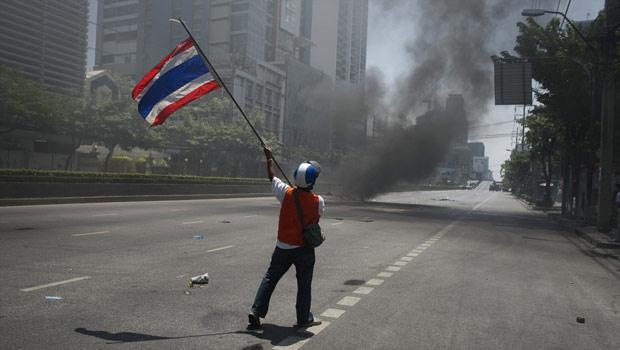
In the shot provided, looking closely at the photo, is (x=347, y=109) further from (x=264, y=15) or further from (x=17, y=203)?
(x=264, y=15)

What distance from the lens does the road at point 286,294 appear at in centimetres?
455

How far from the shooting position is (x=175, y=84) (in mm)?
6637

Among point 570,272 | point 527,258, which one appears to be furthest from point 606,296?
point 527,258

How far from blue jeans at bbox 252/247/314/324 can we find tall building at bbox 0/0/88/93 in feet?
143

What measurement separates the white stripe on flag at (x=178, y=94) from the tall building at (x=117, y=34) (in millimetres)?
88611

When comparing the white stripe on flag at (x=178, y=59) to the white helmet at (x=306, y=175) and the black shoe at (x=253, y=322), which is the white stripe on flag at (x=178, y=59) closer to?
the white helmet at (x=306, y=175)

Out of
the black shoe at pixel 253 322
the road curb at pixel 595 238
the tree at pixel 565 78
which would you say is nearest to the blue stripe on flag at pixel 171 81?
the black shoe at pixel 253 322

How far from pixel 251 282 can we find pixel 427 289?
7.43ft

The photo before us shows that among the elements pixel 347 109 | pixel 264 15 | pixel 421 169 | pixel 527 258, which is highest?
pixel 264 15

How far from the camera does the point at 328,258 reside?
9.48m

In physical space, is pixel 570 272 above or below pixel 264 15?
below

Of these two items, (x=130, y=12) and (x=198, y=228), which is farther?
(x=130, y=12)

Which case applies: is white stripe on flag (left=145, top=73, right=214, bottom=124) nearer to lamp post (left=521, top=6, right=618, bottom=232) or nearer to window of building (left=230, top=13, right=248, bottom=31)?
lamp post (left=521, top=6, right=618, bottom=232)

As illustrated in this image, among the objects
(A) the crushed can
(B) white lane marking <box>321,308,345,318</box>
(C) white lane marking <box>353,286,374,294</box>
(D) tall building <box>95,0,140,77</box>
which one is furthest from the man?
(D) tall building <box>95,0,140,77</box>
